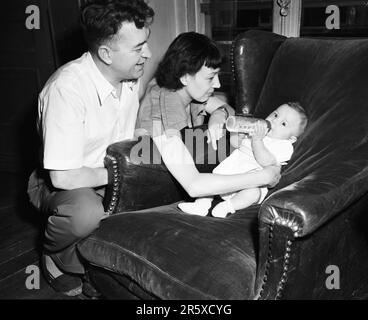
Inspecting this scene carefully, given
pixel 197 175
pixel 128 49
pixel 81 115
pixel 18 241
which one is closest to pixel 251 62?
pixel 128 49

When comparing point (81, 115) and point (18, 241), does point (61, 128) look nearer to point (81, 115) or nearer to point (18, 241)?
point (81, 115)

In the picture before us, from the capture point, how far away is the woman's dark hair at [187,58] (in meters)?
1.73

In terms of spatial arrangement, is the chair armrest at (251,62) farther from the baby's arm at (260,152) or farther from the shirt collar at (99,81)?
the shirt collar at (99,81)

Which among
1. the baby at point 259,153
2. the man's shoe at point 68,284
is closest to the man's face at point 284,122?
the baby at point 259,153

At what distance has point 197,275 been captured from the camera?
1.22 m

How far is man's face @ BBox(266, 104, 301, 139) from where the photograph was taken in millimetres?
1733

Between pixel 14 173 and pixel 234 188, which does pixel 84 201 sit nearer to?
pixel 234 188

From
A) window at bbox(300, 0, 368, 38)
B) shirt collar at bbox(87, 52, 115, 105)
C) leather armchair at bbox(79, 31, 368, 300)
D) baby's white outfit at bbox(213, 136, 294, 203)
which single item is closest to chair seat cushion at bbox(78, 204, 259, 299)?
leather armchair at bbox(79, 31, 368, 300)

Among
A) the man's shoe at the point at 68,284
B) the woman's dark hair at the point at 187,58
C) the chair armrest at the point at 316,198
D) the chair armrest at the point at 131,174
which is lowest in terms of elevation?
the man's shoe at the point at 68,284

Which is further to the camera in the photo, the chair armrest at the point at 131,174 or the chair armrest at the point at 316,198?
the chair armrest at the point at 131,174

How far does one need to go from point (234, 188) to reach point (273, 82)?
0.66 m

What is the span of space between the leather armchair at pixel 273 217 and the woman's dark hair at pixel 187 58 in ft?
0.97

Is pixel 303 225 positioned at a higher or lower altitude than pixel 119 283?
higher
